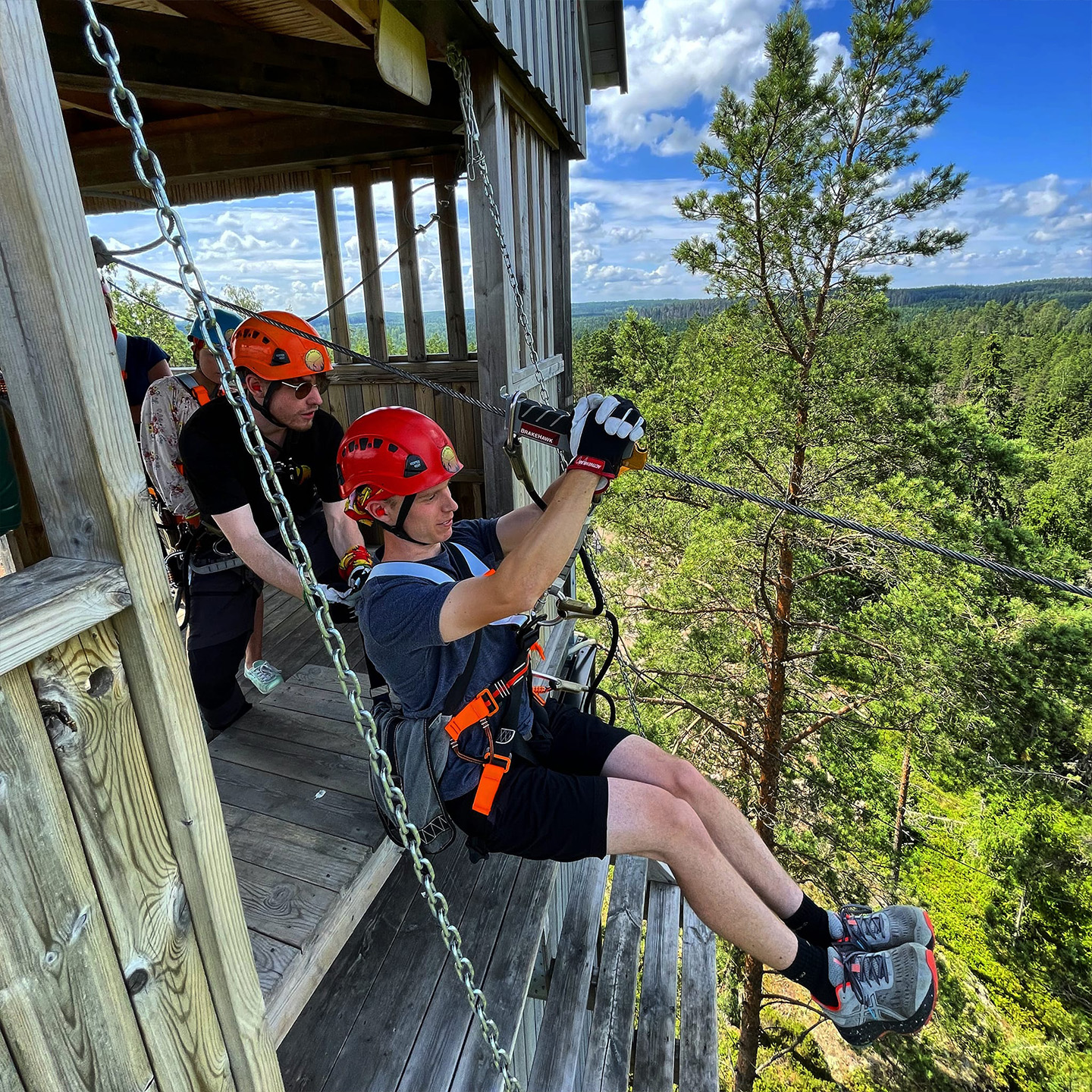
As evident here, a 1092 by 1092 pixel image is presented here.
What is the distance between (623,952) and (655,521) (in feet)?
29.6

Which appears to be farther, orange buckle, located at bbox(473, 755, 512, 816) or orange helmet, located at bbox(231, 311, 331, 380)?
orange helmet, located at bbox(231, 311, 331, 380)

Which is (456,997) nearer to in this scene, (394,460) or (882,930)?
(882,930)

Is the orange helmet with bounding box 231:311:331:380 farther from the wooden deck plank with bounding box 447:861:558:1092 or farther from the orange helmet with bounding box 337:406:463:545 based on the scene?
the wooden deck plank with bounding box 447:861:558:1092

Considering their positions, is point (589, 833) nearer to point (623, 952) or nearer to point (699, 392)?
point (623, 952)

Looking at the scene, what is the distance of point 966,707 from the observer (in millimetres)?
9359

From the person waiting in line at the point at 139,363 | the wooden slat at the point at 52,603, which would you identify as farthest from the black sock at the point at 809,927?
the person waiting in line at the point at 139,363

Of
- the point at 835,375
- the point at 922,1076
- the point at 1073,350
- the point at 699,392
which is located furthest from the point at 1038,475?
the point at 1073,350

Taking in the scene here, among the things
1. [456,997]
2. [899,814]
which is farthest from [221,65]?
[899,814]

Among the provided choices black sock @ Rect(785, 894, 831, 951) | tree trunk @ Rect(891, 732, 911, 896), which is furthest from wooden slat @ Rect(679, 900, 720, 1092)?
tree trunk @ Rect(891, 732, 911, 896)

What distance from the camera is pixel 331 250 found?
5.91 metres

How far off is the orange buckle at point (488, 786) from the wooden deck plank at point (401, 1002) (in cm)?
93

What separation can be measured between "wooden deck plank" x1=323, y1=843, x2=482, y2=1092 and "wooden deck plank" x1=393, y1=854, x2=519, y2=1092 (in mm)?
19

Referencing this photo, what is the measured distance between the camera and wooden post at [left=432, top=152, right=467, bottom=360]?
543 cm

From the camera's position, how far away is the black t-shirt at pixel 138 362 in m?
4.13
